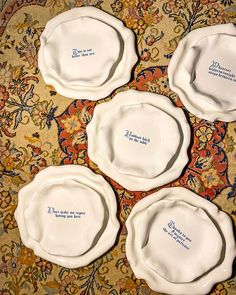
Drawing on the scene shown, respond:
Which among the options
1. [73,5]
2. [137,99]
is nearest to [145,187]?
[137,99]

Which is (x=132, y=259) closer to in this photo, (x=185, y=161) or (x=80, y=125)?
(x=185, y=161)

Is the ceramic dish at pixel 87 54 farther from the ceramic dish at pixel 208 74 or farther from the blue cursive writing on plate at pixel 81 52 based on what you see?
the ceramic dish at pixel 208 74

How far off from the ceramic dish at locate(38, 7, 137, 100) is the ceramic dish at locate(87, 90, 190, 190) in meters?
0.07

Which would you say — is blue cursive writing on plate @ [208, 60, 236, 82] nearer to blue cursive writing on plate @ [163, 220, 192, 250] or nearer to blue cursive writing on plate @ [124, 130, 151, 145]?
blue cursive writing on plate @ [124, 130, 151, 145]

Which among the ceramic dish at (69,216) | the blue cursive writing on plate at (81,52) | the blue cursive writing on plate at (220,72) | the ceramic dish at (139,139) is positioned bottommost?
the ceramic dish at (69,216)

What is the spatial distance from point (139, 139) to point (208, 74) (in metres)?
0.26

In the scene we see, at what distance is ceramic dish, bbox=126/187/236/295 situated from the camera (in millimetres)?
1068

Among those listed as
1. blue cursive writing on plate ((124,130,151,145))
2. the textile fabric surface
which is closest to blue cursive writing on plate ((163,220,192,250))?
the textile fabric surface

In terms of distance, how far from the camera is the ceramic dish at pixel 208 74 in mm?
1109

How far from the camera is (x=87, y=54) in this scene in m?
1.20

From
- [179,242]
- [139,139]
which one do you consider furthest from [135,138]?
[179,242]

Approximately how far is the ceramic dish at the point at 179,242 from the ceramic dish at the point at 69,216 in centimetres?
8

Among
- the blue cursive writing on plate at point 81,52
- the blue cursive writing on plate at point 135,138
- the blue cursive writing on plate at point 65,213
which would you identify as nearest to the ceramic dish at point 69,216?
the blue cursive writing on plate at point 65,213

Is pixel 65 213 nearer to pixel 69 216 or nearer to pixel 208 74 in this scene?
pixel 69 216
